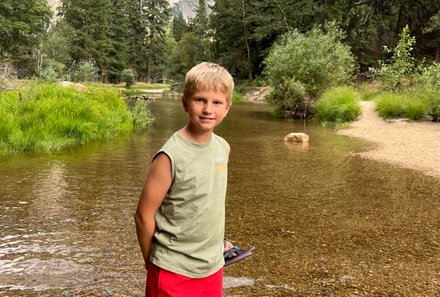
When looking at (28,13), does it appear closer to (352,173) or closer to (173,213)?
(352,173)

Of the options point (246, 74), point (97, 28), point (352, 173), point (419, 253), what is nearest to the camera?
point (419, 253)

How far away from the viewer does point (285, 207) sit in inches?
237

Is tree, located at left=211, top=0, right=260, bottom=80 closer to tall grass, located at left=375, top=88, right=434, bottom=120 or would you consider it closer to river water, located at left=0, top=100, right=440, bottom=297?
tall grass, located at left=375, top=88, right=434, bottom=120

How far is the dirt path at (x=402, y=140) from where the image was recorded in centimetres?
933

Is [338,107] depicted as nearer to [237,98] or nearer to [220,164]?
[220,164]


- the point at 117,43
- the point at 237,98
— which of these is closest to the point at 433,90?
the point at 237,98

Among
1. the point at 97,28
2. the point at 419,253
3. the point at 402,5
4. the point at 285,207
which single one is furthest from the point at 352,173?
the point at 97,28

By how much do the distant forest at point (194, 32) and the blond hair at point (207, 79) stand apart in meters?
17.0

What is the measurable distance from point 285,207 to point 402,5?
109ft

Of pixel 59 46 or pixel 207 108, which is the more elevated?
pixel 59 46

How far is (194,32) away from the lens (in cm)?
6906

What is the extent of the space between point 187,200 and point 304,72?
19.2 m

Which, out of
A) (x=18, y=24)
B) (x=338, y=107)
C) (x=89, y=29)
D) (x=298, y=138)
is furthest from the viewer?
(x=89, y=29)

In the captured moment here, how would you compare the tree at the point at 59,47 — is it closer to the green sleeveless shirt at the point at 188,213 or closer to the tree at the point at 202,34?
the tree at the point at 202,34
